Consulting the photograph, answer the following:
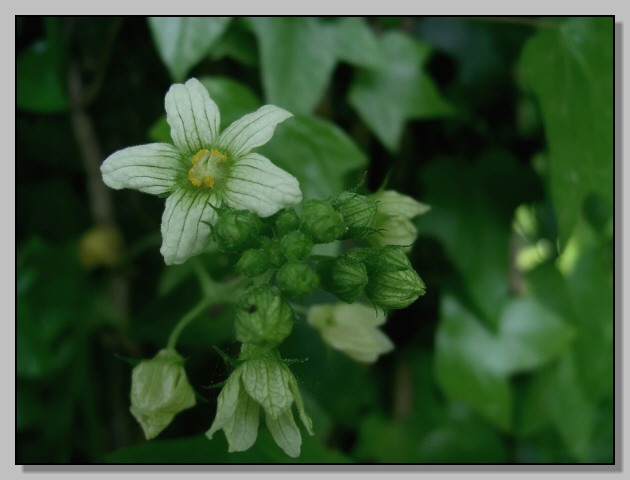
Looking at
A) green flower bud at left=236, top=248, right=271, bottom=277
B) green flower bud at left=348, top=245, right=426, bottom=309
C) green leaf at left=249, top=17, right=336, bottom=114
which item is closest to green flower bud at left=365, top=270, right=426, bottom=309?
green flower bud at left=348, top=245, right=426, bottom=309

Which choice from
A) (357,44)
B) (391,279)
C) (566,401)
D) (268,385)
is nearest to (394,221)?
(391,279)

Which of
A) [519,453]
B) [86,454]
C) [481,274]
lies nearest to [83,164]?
[86,454]

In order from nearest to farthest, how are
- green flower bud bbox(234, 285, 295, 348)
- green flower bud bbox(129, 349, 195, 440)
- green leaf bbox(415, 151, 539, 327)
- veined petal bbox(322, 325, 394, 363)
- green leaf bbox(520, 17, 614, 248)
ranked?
green flower bud bbox(234, 285, 295, 348), green flower bud bbox(129, 349, 195, 440), veined petal bbox(322, 325, 394, 363), green leaf bbox(520, 17, 614, 248), green leaf bbox(415, 151, 539, 327)

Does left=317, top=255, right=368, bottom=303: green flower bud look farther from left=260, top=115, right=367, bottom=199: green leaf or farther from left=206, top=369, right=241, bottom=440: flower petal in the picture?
left=260, top=115, right=367, bottom=199: green leaf

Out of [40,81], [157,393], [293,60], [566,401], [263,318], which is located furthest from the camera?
[566,401]

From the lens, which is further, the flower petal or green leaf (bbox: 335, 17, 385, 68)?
green leaf (bbox: 335, 17, 385, 68)

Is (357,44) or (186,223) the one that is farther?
(357,44)

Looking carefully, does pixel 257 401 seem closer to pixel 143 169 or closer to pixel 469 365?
pixel 143 169
